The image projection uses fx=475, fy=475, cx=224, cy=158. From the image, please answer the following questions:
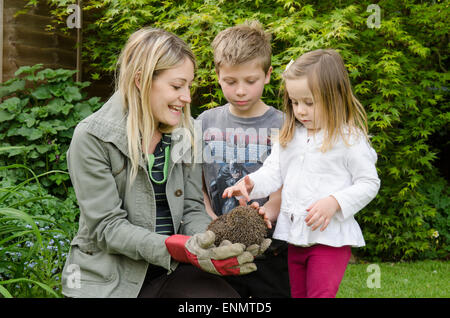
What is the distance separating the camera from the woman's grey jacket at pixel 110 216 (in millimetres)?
1997

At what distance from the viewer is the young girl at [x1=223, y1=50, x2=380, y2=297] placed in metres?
2.16

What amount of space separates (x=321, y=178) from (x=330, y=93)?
0.41 metres

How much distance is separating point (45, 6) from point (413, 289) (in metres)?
5.02

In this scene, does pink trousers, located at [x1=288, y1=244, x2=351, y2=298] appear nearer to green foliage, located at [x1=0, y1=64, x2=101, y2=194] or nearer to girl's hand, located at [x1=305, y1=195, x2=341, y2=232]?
girl's hand, located at [x1=305, y1=195, x2=341, y2=232]

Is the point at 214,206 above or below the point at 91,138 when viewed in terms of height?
below

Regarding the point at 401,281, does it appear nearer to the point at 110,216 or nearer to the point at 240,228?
the point at 240,228

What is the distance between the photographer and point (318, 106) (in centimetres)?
227

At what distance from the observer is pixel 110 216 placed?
2035mm

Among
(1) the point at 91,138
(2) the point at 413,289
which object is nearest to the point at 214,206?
(1) the point at 91,138

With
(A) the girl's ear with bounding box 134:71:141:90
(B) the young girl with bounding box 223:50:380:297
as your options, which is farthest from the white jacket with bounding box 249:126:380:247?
(A) the girl's ear with bounding box 134:71:141:90

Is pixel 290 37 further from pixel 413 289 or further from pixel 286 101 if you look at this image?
pixel 413 289

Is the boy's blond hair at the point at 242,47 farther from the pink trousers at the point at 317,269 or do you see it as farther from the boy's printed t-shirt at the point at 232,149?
the pink trousers at the point at 317,269

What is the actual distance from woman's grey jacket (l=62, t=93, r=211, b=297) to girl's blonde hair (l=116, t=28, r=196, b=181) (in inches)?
2.2

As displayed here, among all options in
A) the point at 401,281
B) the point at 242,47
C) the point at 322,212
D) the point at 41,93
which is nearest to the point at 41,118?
the point at 41,93
